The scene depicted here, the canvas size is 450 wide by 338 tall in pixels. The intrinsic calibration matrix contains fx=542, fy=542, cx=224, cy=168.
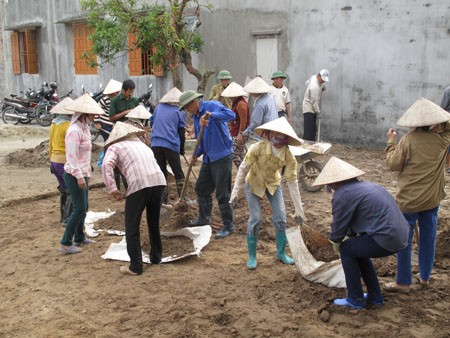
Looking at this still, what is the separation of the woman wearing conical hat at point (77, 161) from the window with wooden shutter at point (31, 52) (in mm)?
16511

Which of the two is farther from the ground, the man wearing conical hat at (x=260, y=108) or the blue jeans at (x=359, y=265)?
the man wearing conical hat at (x=260, y=108)

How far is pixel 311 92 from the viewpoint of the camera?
1080 centimetres

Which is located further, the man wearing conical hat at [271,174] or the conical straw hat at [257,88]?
the conical straw hat at [257,88]

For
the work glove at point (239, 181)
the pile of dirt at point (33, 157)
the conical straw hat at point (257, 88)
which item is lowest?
the pile of dirt at point (33, 157)

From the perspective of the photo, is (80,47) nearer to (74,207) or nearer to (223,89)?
(223,89)

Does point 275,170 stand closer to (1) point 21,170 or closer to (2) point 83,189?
(2) point 83,189

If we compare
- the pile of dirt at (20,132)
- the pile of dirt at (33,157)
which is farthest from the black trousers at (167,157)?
the pile of dirt at (20,132)

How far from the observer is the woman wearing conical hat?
5.60 m

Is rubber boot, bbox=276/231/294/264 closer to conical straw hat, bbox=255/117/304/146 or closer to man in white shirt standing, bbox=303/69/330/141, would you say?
conical straw hat, bbox=255/117/304/146

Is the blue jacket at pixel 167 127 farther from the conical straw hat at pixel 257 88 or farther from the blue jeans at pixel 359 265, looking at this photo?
the blue jeans at pixel 359 265

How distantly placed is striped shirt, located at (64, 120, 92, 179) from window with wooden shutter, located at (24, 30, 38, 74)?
16.7 metres

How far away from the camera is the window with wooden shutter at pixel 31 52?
818 inches

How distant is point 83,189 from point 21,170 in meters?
5.64

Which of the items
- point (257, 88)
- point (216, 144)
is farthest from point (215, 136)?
point (257, 88)
